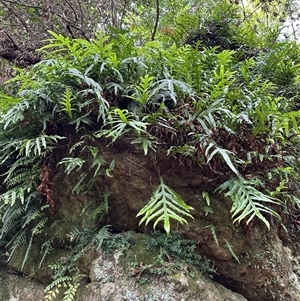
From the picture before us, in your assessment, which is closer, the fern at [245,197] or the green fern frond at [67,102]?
the fern at [245,197]

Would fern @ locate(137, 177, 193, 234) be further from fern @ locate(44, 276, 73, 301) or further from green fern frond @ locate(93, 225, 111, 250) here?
fern @ locate(44, 276, 73, 301)

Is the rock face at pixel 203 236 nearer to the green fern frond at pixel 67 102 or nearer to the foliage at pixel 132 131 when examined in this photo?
the foliage at pixel 132 131

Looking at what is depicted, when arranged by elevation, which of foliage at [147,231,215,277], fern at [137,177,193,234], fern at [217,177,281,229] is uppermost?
fern at [217,177,281,229]

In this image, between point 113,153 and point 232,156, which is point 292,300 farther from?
point 113,153

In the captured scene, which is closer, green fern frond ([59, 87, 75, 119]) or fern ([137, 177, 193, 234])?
fern ([137, 177, 193, 234])

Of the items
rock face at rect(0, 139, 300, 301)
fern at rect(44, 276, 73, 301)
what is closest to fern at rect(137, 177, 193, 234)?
rock face at rect(0, 139, 300, 301)

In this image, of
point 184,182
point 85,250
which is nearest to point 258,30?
point 184,182

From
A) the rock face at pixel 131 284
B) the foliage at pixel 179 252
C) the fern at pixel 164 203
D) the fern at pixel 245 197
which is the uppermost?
the fern at pixel 245 197

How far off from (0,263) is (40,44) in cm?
203

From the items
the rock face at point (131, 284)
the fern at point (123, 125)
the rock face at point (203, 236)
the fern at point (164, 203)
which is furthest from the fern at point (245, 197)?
the fern at point (123, 125)

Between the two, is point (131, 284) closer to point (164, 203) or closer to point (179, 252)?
point (179, 252)

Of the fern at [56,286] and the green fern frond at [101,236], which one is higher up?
the green fern frond at [101,236]

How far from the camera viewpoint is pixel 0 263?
1.78 meters

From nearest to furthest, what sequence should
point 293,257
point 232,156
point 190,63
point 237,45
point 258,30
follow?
point 232,156, point 293,257, point 190,63, point 237,45, point 258,30
